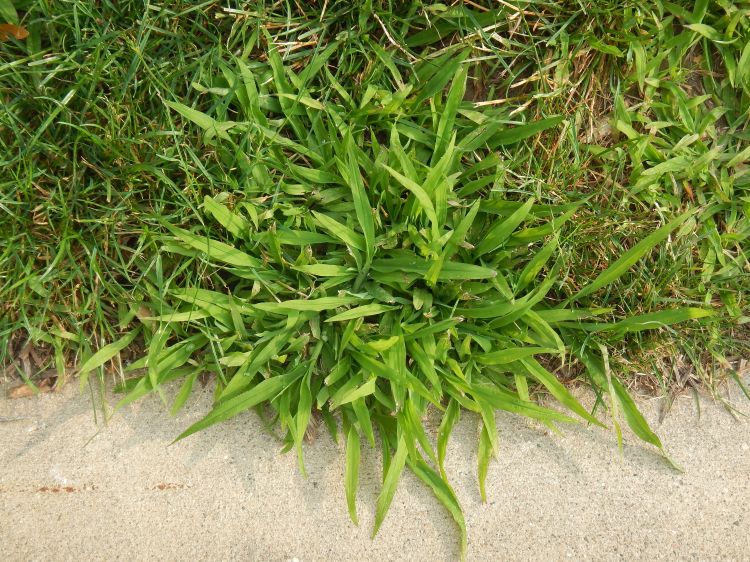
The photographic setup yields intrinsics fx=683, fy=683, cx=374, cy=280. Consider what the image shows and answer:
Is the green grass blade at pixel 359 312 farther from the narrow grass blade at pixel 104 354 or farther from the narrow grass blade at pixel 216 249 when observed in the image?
the narrow grass blade at pixel 104 354

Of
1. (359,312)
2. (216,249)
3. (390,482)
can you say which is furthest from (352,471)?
(216,249)

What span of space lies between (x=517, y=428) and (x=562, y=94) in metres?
0.95

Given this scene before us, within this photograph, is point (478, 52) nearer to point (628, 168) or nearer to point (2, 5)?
point (628, 168)

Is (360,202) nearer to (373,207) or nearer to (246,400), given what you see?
(373,207)

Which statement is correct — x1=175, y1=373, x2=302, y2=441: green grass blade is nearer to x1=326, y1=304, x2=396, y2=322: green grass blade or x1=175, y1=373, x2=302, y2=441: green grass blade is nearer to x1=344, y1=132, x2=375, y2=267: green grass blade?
x1=326, y1=304, x2=396, y2=322: green grass blade

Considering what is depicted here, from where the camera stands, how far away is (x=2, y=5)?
1820mm

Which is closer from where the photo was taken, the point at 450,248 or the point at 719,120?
the point at 450,248

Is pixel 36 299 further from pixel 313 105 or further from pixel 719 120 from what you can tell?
pixel 719 120

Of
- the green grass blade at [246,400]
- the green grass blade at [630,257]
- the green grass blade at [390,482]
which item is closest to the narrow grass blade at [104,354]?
the green grass blade at [246,400]

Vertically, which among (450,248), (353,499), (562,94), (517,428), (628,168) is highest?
(562,94)

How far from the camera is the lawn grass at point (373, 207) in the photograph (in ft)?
5.99

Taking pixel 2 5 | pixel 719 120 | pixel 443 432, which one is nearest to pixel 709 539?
pixel 443 432

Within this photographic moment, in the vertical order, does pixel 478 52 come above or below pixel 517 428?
above

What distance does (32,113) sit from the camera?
74.6 inches
